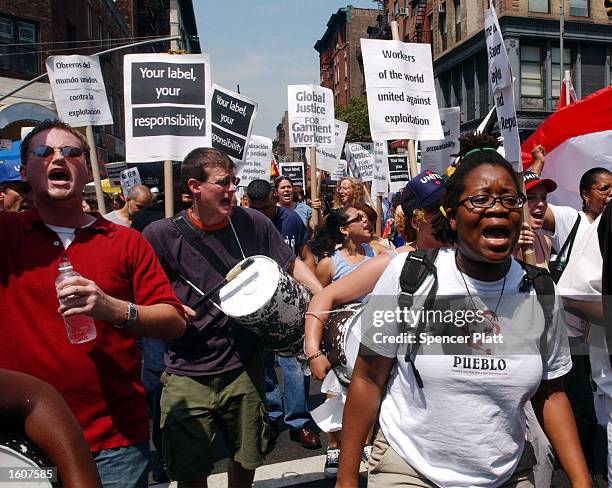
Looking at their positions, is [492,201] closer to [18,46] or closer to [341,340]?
[341,340]

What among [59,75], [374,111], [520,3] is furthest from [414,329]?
[520,3]

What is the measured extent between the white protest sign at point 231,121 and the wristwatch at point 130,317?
14.4 feet

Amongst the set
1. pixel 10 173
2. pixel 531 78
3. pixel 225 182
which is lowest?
pixel 225 182

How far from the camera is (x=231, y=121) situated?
6691mm

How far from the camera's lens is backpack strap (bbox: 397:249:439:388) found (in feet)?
7.06

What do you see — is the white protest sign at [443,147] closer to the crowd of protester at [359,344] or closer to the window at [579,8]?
the crowd of protester at [359,344]

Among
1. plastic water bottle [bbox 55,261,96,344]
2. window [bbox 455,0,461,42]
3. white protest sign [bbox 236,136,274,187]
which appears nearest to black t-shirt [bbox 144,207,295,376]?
plastic water bottle [bbox 55,261,96,344]

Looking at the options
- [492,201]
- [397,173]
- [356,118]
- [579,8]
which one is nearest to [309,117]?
[397,173]

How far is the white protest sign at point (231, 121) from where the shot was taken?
665cm

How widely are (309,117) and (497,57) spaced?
5.54m

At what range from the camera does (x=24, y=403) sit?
1.65m

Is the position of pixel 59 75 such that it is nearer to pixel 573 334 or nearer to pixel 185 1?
pixel 573 334

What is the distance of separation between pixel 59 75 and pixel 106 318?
20.3 ft

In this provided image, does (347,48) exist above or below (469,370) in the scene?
above
